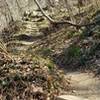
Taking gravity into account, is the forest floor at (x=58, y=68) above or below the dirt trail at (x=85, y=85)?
above

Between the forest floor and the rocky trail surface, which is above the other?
the forest floor

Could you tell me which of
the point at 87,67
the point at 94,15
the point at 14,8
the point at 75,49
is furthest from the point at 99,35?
the point at 14,8

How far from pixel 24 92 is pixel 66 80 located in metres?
0.92

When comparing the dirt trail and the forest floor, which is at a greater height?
the forest floor

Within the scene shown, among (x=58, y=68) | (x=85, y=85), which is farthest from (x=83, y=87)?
(x=58, y=68)

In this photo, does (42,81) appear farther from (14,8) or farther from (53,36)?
(14,8)

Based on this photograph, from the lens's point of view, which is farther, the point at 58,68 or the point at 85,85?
the point at 58,68

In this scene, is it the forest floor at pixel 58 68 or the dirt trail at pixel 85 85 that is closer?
the dirt trail at pixel 85 85

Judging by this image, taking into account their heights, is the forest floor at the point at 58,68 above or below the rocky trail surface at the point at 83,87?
above

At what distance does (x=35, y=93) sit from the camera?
17.4ft

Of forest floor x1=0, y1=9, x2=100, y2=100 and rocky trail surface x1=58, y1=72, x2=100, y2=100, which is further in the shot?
forest floor x1=0, y1=9, x2=100, y2=100

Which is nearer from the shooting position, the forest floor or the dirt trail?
the dirt trail

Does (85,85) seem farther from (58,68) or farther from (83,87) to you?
(58,68)

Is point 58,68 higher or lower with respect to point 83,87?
higher
